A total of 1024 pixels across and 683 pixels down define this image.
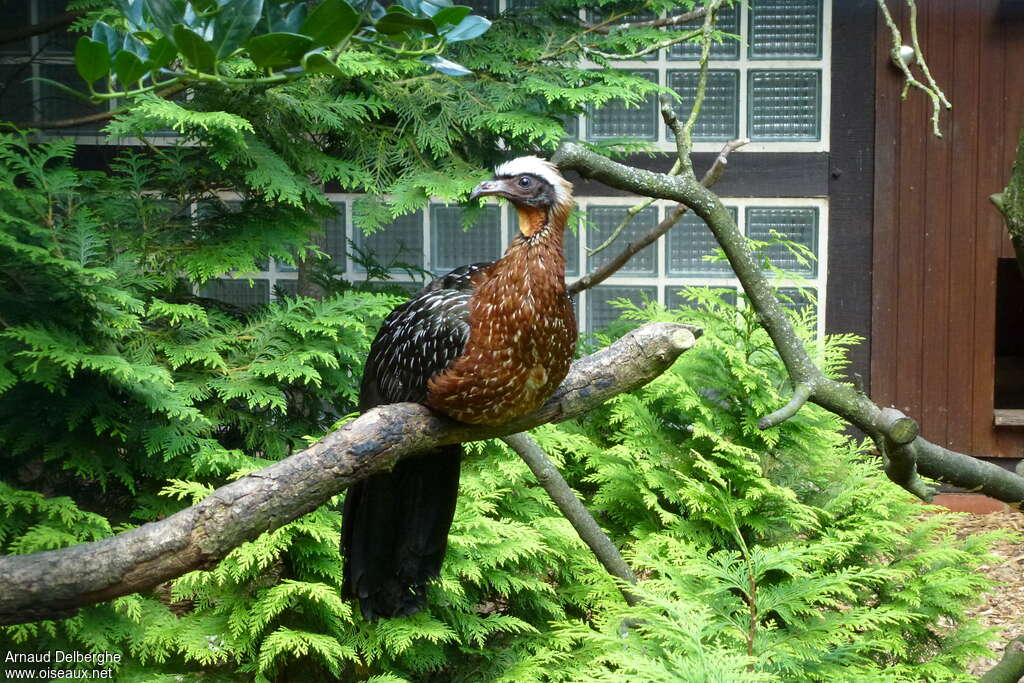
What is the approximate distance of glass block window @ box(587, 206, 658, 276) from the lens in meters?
4.91

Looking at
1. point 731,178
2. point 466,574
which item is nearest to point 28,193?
point 466,574

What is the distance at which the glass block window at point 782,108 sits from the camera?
4957 mm

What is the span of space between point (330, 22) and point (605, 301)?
4.18 metres

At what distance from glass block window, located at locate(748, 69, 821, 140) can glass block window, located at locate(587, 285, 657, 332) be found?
1072 mm

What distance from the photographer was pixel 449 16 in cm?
99

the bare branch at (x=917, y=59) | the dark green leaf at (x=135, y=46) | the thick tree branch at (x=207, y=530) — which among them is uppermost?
the bare branch at (x=917, y=59)

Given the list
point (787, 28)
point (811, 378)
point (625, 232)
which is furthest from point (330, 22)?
point (787, 28)

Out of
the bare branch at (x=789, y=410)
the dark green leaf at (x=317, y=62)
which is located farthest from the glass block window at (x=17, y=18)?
the dark green leaf at (x=317, y=62)

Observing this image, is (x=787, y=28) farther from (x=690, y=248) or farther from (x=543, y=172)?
(x=543, y=172)

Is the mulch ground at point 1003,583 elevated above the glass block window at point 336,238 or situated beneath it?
situated beneath

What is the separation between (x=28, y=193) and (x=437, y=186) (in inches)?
55.7

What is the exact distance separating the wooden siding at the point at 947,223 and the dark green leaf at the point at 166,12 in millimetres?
4682

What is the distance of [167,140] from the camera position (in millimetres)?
4512

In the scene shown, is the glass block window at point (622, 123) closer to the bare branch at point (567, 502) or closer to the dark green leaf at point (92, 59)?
the bare branch at point (567, 502)
